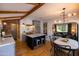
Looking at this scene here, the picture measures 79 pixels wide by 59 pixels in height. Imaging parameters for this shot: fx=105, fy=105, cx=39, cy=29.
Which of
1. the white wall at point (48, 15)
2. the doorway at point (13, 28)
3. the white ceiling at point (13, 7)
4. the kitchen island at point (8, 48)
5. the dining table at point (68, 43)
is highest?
the white ceiling at point (13, 7)

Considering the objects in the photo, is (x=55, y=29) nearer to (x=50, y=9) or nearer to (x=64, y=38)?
(x=64, y=38)

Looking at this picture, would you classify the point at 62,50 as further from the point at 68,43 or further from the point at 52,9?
the point at 52,9

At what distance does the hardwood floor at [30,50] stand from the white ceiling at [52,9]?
0.45 metres

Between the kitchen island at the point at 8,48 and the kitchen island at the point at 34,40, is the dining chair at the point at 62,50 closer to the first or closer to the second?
the kitchen island at the point at 34,40

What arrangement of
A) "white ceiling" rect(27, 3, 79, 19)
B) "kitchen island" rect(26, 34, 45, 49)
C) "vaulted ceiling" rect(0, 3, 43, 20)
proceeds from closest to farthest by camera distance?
"white ceiling" rect(27, 3, 79, 19) → "vaulted ceiling" rect(0, 3, 43, 20) → "kitchen island" rect(26, 34, 45, 49)

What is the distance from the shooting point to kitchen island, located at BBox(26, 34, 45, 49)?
1624mm

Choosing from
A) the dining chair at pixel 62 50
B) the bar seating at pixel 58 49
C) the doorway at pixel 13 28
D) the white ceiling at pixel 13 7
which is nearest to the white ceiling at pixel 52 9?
the white ceiling at pixel 13 7

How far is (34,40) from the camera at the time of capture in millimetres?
1725

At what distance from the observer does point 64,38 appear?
1520 mm

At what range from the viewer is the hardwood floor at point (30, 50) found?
149 cm

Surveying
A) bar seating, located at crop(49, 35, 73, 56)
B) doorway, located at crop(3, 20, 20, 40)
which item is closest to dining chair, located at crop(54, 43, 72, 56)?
bar seating, located at crop(49, 35, 73, 56)

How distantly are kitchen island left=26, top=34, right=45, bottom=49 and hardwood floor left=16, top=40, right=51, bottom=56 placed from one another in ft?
0.26

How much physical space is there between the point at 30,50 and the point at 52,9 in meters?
0.68

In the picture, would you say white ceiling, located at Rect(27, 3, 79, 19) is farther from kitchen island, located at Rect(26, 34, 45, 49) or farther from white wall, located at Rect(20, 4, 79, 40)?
kitchen island, located at Rect(26, 34, 45, 49)
